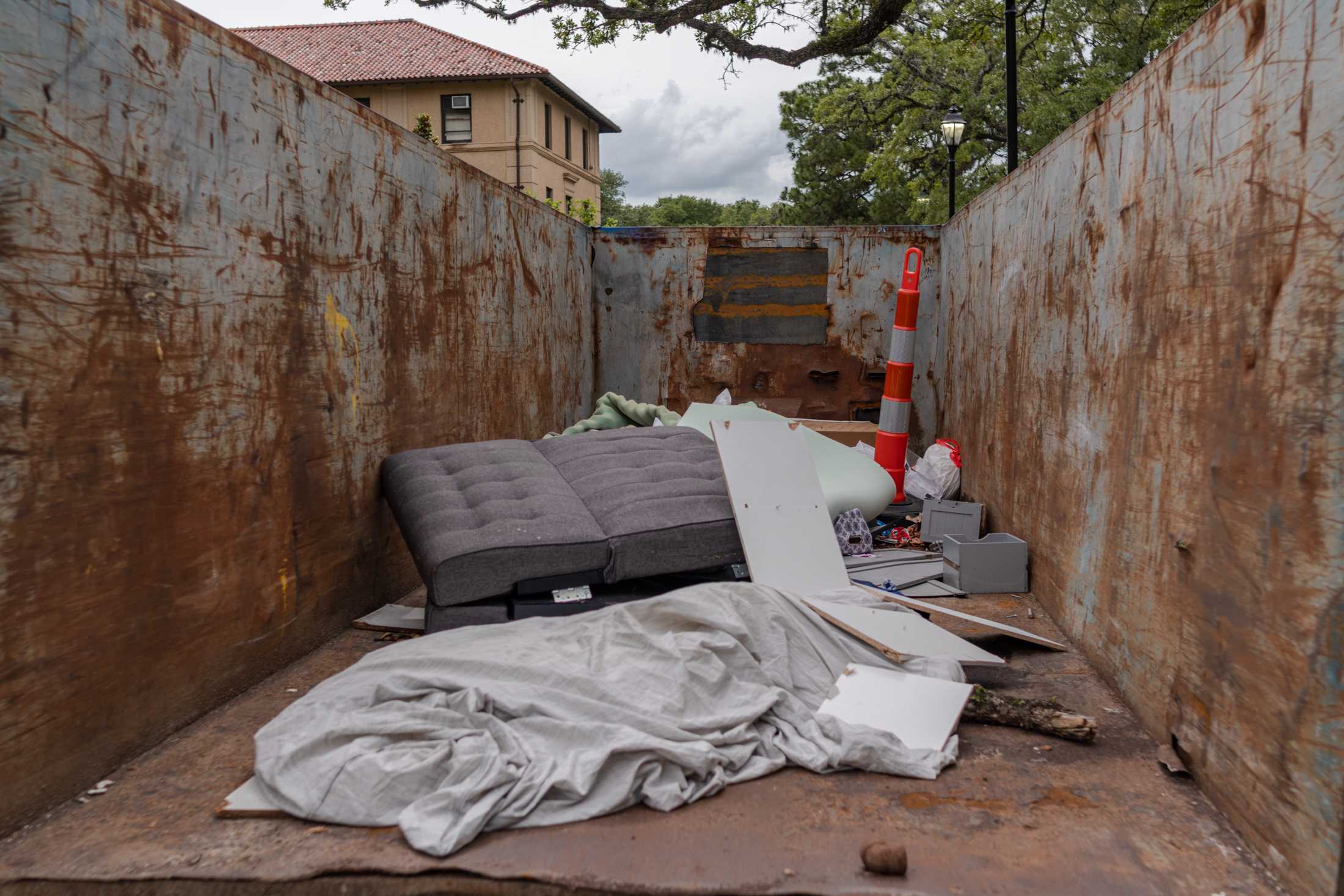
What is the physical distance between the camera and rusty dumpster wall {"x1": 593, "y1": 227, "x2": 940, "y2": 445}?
25.5 feet

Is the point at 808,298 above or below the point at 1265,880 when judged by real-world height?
above

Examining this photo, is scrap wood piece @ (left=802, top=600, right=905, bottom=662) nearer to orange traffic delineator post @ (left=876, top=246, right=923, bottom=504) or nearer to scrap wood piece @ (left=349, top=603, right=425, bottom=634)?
scrap wood piece @ (left=349, top=603, right=425, bottom=634)

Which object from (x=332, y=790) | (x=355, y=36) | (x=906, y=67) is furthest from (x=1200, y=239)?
(x=355, y=36)

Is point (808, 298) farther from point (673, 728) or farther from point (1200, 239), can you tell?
point (673, 728)

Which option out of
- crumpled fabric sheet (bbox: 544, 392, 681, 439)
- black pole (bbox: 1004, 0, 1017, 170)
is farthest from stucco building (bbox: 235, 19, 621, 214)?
crumpled fabric sheet (bbox: 544, 392, 681, 439)

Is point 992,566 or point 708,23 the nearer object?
point 992,566

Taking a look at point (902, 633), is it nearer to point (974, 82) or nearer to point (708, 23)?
point (708, 23)

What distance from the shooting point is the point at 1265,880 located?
1.97 meters

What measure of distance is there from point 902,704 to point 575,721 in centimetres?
101

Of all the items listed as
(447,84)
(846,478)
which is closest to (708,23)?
(846,478)

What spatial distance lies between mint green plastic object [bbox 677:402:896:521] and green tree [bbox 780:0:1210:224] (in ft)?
34.1

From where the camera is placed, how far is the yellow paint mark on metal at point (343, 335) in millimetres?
3619

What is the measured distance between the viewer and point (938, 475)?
6.14 meters

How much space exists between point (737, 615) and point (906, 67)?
61.7 ft
